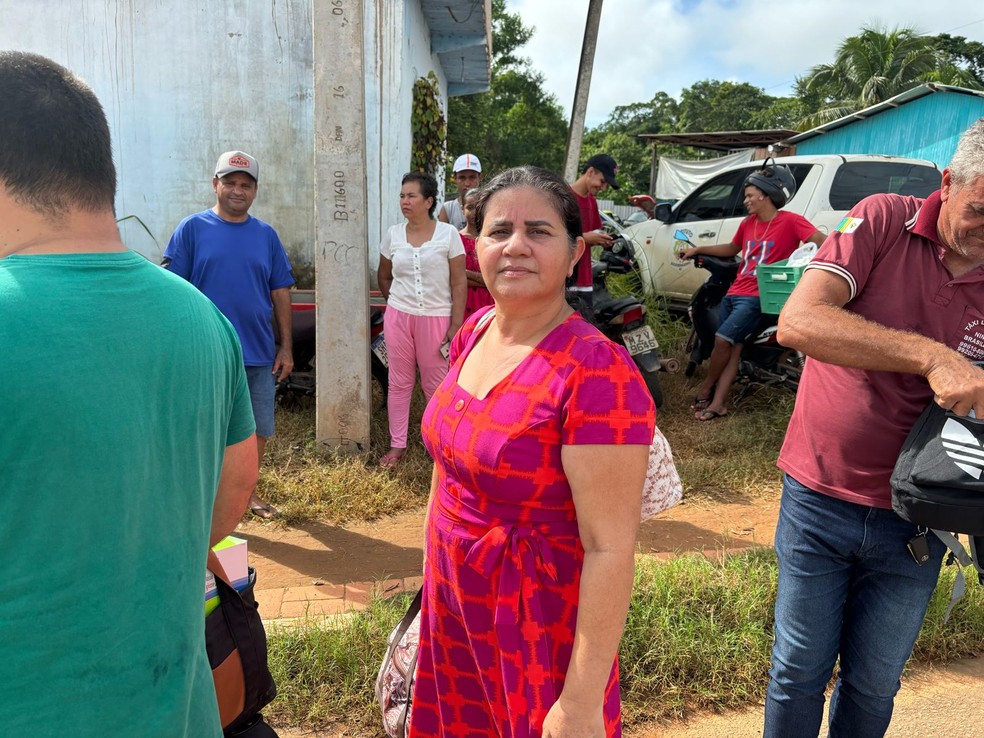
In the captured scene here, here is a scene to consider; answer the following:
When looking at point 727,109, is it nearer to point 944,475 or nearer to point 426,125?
point 426,125

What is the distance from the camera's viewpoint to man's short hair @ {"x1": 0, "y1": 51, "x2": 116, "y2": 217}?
1.02 meters

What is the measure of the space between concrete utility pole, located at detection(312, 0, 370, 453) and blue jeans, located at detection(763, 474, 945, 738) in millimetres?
3455

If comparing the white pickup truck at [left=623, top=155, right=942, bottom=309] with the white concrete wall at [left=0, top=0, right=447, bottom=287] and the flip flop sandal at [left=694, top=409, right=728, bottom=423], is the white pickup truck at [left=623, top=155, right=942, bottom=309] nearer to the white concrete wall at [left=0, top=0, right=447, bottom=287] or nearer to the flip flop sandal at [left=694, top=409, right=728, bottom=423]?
the flip flop sandal at [left=694, top=409, right=728, bottom=423]

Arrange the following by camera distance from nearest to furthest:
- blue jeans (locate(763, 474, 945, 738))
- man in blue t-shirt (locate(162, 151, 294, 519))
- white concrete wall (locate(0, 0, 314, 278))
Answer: blue jeans (locate(763, 474, 945, 738)) → man in blue t-shirt (locate(162, 151, 294, 519)) → white concrete wall (locate(0, 0, 314, 278))

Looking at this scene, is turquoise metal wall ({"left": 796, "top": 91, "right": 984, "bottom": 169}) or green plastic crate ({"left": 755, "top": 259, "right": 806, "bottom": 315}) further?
turquoise metal wall ({"left": 796, "top": 91, "right": 984, "bottom": 169})

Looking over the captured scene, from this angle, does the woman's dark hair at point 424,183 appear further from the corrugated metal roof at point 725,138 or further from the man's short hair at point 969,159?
the corrugated metal roof at point 725,138

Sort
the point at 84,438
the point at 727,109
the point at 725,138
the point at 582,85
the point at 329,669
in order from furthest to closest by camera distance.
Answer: the point at 727,109 < the point at 725,138 < the point at 582,85 < the point at 329,669 < the point at 84,438

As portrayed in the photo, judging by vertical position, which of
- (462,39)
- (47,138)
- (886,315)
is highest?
(462,39)

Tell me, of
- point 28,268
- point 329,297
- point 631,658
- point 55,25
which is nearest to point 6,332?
point 28,268

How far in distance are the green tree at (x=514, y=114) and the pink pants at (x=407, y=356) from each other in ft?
63.6

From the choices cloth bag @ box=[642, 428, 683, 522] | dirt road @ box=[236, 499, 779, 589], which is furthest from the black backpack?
dirt road @ box=[236, 499, 779, 589]

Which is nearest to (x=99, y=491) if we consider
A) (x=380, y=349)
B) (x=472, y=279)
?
(x=472, y=279)

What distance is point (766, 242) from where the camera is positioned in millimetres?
5496

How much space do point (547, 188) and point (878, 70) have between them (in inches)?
1066
